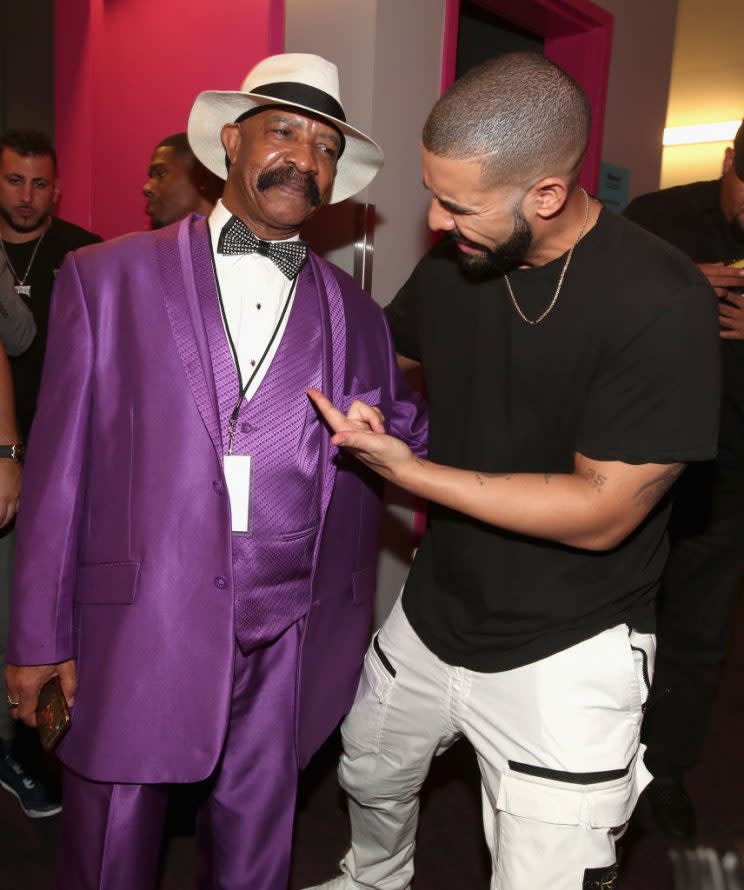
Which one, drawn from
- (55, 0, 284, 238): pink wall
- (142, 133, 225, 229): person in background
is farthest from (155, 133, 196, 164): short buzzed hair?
(55, 0, 284, 238): pink wall

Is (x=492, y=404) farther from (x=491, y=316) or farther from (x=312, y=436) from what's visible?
(x=312, y=436)

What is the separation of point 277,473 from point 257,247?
20.2 inches

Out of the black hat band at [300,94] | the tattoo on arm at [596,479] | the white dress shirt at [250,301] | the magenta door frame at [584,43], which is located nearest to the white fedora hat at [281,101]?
the black hat band at [300,94]

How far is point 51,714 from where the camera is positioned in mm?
1739

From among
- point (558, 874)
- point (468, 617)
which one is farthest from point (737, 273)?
point (558, 874)

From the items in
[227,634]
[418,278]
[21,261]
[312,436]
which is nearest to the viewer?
[227,634]

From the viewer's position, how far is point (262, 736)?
79.2 inches

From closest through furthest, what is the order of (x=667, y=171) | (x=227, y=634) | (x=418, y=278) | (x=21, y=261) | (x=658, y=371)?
1. (x=658, y=371)
2. (x=227, y=634)
3. (x=418, y=278)
4. (x=21, y=261)
5. (x=667, y=171)

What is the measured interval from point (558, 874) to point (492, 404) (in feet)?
3.15

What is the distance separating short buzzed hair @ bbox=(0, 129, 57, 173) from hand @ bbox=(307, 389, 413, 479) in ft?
7.84

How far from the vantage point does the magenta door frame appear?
391 centimetres

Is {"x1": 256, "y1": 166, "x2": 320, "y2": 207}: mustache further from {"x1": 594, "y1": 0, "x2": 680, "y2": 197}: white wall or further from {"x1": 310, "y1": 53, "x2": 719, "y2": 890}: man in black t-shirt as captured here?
{"x1": 594, "y1": 0, "x2": 680, "y2": 197}: white wall

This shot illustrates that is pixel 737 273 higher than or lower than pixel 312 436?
higher

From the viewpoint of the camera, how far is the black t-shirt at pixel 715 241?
103 inches
